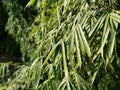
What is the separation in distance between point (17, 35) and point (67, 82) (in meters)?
2.43

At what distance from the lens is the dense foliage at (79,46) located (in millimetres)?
1656

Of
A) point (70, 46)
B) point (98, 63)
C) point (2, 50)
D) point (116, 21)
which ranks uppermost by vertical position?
point (116, 21)

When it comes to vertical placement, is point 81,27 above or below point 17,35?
above

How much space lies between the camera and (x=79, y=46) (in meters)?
1.66

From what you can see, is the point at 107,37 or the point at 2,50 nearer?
the point at 107,37

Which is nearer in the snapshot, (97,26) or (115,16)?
(115,16)

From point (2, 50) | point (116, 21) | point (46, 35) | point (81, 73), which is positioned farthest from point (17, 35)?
point (116, 21)

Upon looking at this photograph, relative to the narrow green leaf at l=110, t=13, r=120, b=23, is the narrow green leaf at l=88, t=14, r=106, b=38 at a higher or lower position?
lower

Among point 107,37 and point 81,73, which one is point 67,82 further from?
point 107,37

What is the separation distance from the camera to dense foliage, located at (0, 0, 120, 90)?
166cm

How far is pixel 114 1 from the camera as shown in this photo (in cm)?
187

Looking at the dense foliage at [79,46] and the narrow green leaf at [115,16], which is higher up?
the narrow green leaf at [115,16]

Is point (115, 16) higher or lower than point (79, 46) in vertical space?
higher

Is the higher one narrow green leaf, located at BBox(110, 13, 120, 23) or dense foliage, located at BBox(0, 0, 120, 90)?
narrow green leaf, located at BBox(110, 13, 120, 23)
